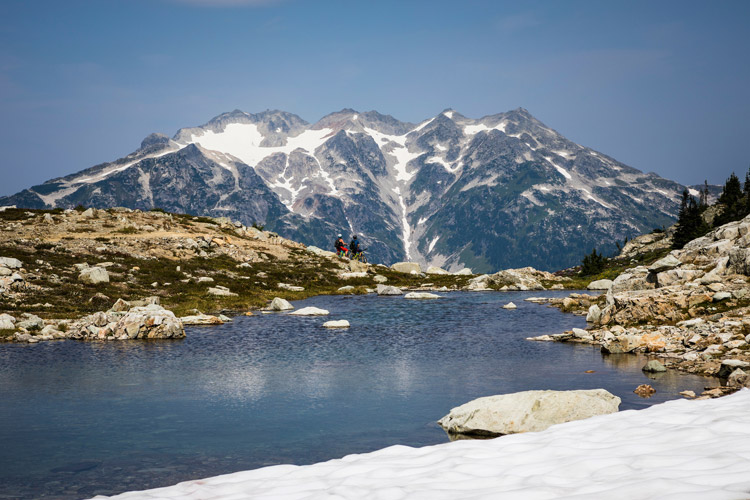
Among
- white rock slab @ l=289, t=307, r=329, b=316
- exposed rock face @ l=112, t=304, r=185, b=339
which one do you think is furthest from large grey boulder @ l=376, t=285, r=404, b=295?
exposed rock face @ l=112, t=304, r=185, b=339

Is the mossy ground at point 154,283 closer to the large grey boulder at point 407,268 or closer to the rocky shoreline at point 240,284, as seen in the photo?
the rocky shoreline at point 240,284

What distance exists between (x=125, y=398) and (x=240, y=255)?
231ft

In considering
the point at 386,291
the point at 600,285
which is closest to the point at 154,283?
the point at 386,291

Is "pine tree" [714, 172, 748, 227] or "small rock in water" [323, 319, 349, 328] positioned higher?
"pine tree" [714, 172, 748, 227]

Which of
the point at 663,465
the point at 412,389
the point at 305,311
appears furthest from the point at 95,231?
the point at 663,465

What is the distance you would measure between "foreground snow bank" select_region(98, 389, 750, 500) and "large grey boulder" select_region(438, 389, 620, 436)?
12.8 ft

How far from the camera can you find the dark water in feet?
58.9

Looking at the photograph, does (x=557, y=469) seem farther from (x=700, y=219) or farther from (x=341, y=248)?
(x=700, y=219)

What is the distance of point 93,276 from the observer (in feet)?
196

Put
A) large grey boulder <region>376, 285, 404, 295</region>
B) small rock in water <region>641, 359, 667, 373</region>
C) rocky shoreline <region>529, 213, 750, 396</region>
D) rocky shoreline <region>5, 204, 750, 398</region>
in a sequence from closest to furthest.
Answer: small rock in water <region>641, 359, 667, 373</region> → rocky shoreline <region>529, 213, 750, 396</region> → rocky shoreline <region>5, 204, 750, 398</region> → large grey boulder <region>376, 285, 404, 295</region>

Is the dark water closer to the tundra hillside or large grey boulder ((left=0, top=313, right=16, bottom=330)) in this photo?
large grey boulder ((left=0, top=313, right=16, bottom=330))

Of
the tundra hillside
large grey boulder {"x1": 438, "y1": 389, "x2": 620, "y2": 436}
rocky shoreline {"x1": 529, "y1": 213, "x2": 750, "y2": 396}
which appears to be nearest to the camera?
large grey boulder {"x1": 438, "y1": 389, "x2": 620, "y2": 436}

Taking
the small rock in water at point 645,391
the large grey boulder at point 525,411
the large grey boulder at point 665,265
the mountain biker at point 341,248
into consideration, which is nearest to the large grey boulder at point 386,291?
the mountain biker at point 341,248

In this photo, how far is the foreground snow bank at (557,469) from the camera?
9.57 m
